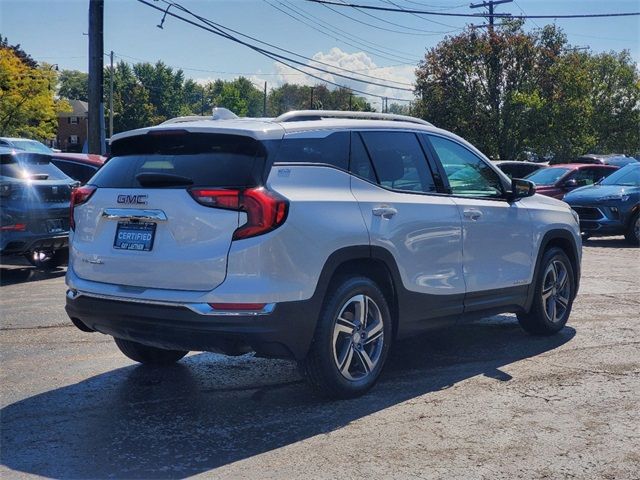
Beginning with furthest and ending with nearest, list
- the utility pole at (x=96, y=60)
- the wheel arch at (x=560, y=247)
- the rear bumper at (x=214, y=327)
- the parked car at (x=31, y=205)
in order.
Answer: the utility pole at (x=96, y=60), the parked car at (x=31, y=205), the wheel arch at (x=560, y=247), the rear bumper at (x=214, y=327)

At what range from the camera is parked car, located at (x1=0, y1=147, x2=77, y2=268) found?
1012 cm

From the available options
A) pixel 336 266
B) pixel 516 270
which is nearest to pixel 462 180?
pixel 516 270

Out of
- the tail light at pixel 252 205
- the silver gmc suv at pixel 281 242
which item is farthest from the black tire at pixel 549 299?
the tail light at pixel 252 205

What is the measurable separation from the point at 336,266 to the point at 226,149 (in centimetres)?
102

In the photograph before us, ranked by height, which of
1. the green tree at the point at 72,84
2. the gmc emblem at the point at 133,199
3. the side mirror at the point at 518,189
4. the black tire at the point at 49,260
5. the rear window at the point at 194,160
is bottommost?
the black tire at the point at 49,260

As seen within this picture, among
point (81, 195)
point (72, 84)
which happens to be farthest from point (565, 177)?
point (72, 84)

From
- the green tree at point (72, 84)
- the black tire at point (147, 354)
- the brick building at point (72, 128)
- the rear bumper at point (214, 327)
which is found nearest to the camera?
the rear bumper at point (214, 327)

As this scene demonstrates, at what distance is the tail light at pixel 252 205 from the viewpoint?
4566 millimetres

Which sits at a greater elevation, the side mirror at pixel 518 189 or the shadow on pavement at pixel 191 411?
the side mirror at pixel 518 189

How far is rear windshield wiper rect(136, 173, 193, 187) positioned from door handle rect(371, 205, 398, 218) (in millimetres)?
1310

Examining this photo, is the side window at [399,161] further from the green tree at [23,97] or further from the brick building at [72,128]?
the brick building at [72,128]

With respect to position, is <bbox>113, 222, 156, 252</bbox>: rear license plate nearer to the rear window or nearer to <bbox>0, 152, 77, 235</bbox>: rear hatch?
the rear window

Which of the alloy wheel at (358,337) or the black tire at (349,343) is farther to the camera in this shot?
the alloy wheel at (358,337)

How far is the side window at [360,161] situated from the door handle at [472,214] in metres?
1.01
